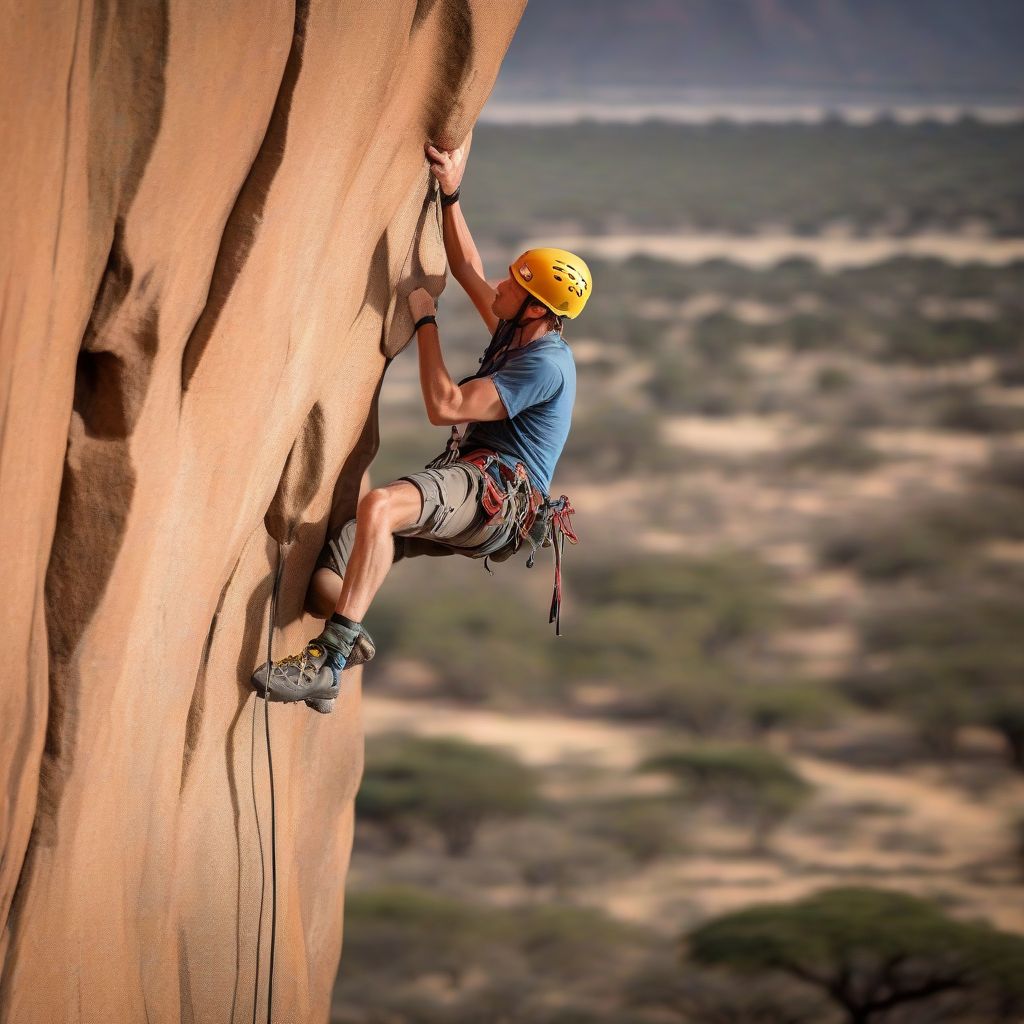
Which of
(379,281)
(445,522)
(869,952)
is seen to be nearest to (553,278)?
(379,281)

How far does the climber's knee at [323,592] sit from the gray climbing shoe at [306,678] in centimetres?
36

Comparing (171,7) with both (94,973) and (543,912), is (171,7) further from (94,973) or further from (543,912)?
(543,912)

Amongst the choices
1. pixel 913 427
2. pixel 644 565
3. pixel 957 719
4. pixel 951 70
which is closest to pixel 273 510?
pixel 957 719

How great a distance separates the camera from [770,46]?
5672cm

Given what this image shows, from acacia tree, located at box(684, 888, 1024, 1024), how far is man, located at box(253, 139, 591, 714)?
12.7 m

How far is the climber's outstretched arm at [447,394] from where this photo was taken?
5.41 meters

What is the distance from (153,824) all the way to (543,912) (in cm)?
1391

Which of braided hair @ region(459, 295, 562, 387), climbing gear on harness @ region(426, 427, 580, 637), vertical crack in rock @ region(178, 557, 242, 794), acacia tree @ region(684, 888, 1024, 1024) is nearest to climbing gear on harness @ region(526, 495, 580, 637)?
climbing gear on harness @ region(426, 427, 580, 637)

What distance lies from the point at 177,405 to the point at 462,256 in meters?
1.72

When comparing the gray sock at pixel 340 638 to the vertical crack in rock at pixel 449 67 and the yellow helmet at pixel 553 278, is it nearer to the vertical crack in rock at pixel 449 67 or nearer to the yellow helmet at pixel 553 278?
the yellow helmet at pixel 553 278

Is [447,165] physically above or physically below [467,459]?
above

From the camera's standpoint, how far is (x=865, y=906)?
18438 mm

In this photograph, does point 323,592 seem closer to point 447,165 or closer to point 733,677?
point 447,165

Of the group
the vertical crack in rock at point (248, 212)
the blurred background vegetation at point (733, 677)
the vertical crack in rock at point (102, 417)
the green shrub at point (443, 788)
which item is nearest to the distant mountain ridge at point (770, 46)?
the blurred background vegetation at point (733, 677)
